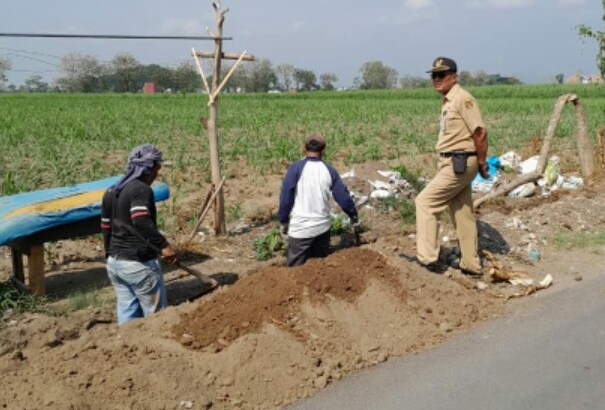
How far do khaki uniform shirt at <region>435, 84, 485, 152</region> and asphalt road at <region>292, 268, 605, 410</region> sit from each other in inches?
71.2

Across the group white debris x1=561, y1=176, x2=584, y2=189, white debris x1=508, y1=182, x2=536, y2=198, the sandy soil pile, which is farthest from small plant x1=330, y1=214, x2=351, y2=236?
white debris x1=561, y1=176, x2=584, y2=189

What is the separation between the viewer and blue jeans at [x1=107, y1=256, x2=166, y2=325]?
231 inches

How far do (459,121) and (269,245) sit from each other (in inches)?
113

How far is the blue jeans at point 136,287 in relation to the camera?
19.3ft

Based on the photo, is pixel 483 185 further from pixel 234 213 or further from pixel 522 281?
pixel 522 281

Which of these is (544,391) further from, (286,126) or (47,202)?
(286,126)

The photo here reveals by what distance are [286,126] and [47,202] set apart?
50.6ft

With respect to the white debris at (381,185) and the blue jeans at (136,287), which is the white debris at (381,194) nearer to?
the white debris at (381,185)

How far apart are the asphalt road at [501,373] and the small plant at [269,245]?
3.16 metres

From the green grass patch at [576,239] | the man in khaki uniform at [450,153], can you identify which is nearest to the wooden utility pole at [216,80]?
the man in khaki uniform at [450,153]

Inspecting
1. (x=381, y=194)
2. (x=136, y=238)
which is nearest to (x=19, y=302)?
(x=136, y=238)

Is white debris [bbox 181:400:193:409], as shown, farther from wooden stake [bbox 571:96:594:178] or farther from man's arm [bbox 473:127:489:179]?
wooden stake [bbox 571:96:594:178]

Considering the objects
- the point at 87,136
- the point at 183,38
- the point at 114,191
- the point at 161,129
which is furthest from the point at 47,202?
the point at 161,129

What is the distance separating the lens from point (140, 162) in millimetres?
5738
